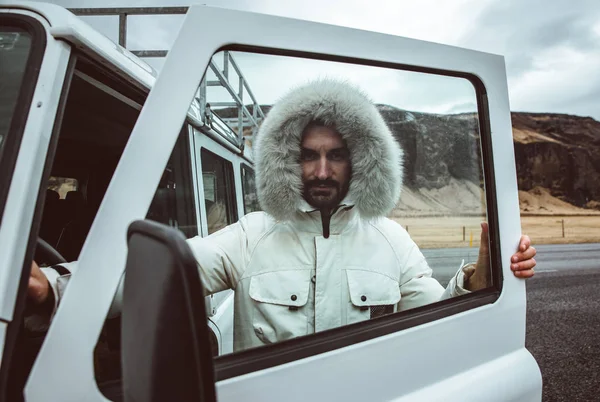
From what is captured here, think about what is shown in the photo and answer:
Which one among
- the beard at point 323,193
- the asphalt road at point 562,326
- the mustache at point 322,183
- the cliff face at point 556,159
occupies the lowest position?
the asphalt road at point 562,326

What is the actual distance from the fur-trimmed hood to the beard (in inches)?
1.0

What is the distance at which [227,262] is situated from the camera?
1404 mm

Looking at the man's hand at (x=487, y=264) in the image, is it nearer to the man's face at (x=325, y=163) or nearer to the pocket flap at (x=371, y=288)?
the pocket flap at (x=371, y=288)

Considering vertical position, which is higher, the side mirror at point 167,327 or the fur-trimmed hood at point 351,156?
the fur-trimmed hood at point 351,156

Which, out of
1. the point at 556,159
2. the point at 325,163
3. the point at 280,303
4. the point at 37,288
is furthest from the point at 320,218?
the point at 556,159

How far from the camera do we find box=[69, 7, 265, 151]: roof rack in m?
1.18

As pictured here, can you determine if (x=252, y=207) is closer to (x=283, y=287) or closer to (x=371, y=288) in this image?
(x=283, y=287)

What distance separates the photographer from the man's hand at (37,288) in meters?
1.01

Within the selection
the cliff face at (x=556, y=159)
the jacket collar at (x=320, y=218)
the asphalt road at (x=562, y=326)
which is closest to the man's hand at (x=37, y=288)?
the jacket collar at (x=320, y=218)

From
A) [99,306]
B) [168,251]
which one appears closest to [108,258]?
[99,306]

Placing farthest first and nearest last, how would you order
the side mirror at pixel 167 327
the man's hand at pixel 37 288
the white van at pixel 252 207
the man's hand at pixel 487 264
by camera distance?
Result: the man's hand at pixel 487 264 < the man's hand at pixel 37 288 < the white van at pixel 252 207 < the side mirror at pixel 167 327

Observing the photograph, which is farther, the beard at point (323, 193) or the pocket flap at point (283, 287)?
the beard at point (323, 193)

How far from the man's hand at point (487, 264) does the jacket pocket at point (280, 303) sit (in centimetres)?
52

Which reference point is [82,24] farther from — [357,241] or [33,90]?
[357,241]
